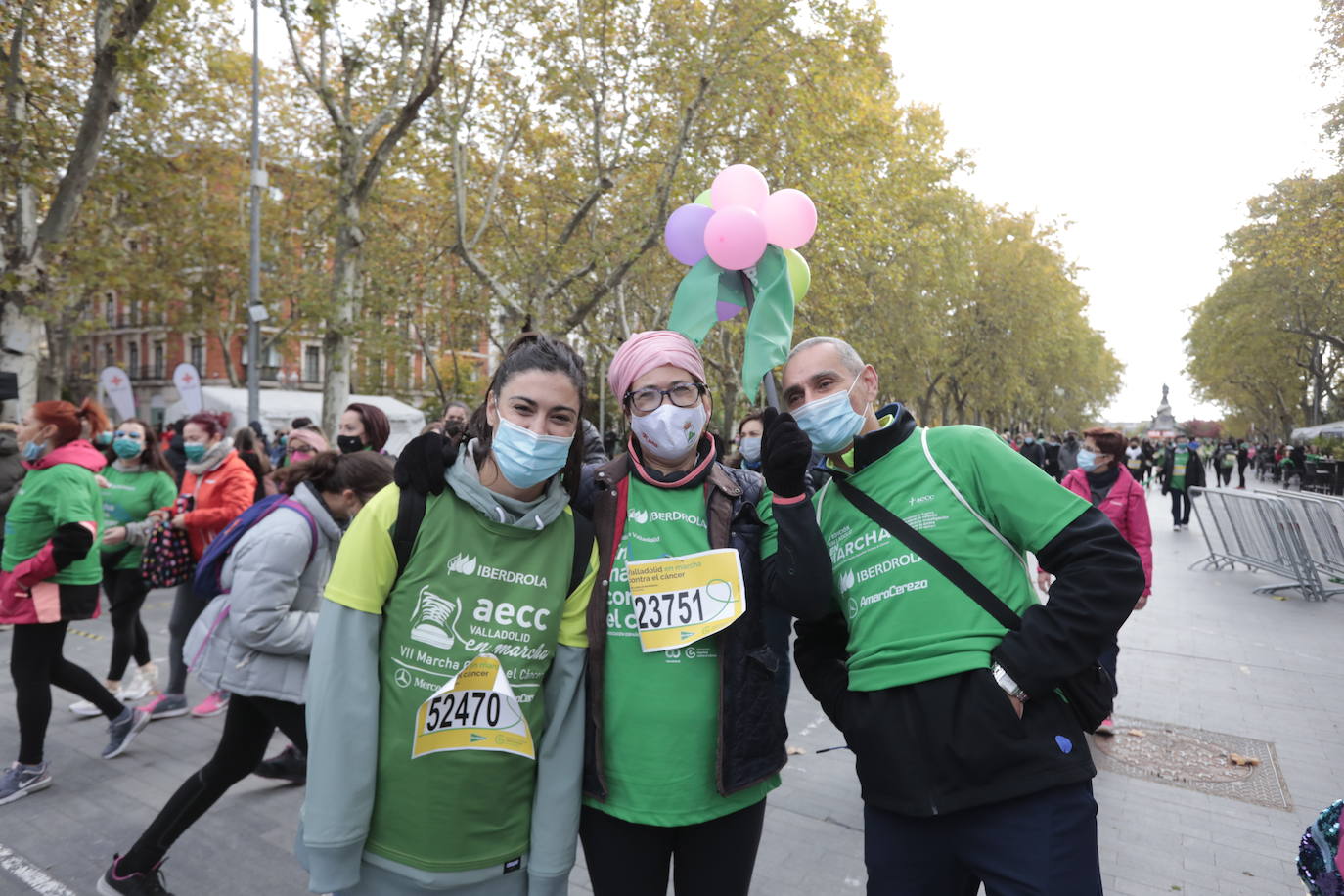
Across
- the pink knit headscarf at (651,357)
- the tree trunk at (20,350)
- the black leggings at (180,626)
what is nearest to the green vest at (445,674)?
the pink knit headscarf at (651,357)

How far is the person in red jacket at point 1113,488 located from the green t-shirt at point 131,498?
19.2 feet

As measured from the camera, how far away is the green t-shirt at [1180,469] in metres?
17.0

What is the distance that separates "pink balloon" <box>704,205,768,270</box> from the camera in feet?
8.55

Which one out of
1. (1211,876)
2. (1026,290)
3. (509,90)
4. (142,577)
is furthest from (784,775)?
(1026,290)

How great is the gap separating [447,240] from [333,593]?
70.7 ft

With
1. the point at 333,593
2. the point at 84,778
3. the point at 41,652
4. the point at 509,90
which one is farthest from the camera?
the point at 509,90

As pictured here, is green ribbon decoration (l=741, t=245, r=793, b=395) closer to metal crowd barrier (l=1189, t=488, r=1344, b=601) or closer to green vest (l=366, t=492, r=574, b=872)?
green vest (l=366, t=492, r=574, b=872)

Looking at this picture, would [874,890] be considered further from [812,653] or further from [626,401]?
[626,401]

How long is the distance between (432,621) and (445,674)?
13cm

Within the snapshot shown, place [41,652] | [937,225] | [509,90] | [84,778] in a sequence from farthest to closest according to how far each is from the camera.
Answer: [937,225]
[509,90]
[84,778]
[41,652]

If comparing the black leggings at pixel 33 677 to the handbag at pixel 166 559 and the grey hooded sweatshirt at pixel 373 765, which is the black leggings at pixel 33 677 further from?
the grey hooded sweatshirt at pixel 373 765

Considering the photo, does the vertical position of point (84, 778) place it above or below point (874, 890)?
below

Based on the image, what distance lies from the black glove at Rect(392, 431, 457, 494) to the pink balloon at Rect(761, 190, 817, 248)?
1.27m

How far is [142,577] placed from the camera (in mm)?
5262
